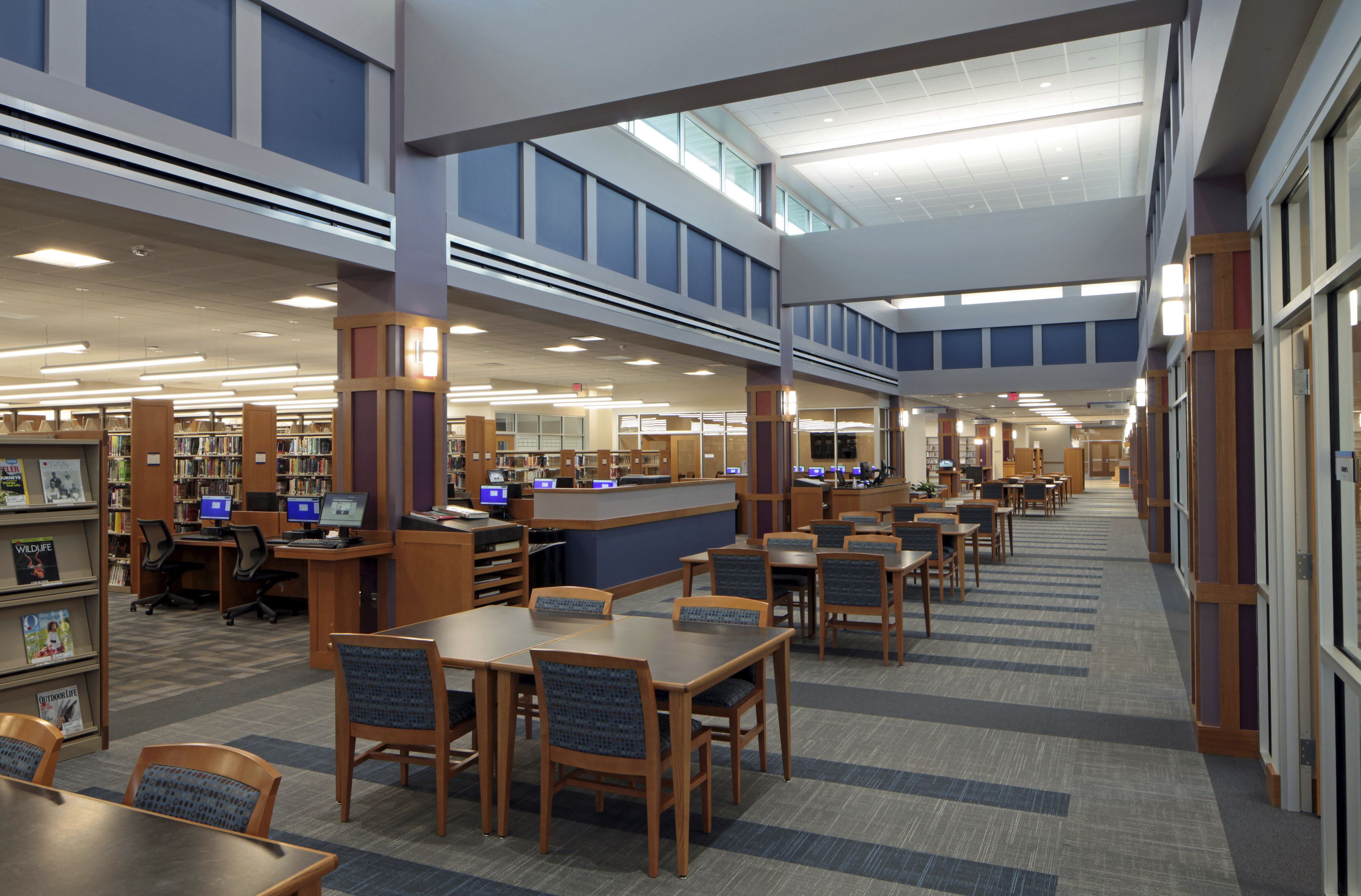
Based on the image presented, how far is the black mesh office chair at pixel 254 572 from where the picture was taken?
780 centimetres

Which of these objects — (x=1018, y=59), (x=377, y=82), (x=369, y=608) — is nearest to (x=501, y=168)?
(x=377, y=82)

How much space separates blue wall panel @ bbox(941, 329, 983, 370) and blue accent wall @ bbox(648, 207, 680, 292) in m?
10.2

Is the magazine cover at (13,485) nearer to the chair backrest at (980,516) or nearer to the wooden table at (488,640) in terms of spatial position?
the wooden table at (488,640)

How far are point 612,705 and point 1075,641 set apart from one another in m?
5.18

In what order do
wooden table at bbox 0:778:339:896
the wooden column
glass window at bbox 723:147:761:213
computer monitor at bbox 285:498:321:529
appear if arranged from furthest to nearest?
glass window at bbox 723:147:761:213, computer monitor at bbox 285:498:321:529, the wooden column, wooden table at bbox 0:778:339:896

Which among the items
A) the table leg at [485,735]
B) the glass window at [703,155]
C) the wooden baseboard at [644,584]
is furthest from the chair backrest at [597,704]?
the glass window at [703,155]

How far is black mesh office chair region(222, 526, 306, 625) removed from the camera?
7.80 meters

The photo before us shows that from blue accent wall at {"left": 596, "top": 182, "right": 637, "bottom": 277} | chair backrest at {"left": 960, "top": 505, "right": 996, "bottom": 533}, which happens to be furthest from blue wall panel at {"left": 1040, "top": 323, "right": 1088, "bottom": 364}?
blue accent wall at {"left": 596, "top": 182, "right": 637, "bottom": 277}

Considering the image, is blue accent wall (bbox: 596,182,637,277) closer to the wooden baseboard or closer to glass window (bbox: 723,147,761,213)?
glass window (bbox: 723,147,761,213)

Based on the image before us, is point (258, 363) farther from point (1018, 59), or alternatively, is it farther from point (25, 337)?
point (1018, 59)

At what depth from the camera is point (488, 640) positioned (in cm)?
378

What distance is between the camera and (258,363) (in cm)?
1361

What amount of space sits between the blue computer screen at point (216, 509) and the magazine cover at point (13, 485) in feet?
16.3

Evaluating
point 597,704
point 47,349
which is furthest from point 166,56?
point 47,349
